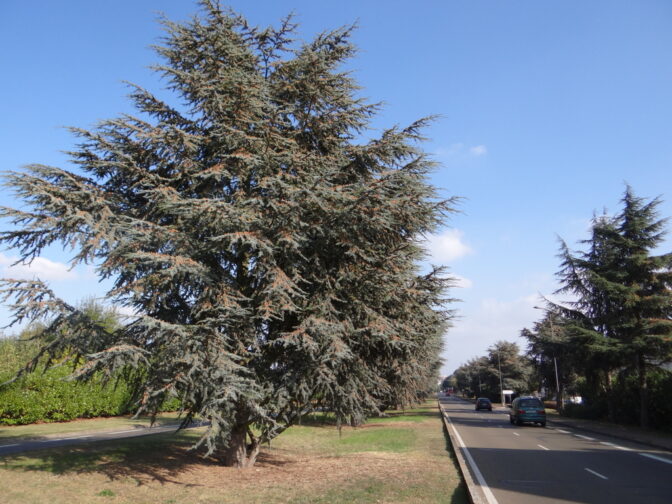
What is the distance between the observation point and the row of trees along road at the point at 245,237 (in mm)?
9867

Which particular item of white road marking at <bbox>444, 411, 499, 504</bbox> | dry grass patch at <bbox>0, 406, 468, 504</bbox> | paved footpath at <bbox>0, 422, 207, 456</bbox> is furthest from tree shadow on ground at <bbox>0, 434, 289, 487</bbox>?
white road marking at <bbox>444, 411, 499, 504</bbox>

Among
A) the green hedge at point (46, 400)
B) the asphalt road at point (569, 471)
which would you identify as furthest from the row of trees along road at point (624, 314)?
the green hedge at point (46, 400)

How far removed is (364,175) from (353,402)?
5967 mm

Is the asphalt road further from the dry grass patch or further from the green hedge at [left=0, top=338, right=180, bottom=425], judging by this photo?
the green hedge at [left=0, top=338, right=180, bottom=425]

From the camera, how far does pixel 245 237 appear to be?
33.5 feet

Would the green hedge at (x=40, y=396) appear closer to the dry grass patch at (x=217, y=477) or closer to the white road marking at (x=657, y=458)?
the dry grass patch at (x=217, y=477)

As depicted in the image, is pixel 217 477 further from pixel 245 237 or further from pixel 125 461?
pixel 245 237

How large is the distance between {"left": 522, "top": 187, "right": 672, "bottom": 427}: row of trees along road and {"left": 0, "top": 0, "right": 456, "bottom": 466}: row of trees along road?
16858 millimetres

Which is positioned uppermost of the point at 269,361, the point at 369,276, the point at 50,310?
the point at 369,276

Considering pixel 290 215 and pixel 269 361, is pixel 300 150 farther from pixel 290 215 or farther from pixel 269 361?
pixel 269 361

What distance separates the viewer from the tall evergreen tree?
2445cm

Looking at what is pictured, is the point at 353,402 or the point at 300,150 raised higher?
the point at 300,150

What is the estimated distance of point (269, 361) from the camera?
1160 cm

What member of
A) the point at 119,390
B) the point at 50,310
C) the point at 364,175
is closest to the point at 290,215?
the point at 364,175
